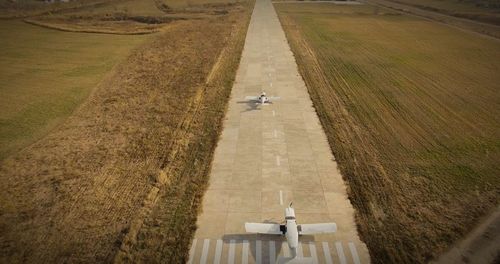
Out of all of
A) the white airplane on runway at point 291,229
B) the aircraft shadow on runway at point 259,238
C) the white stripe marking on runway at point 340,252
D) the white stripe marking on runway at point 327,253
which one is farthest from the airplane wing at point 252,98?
the white stripe marking on runway at point 340,252

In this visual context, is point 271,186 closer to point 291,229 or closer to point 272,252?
point 291,229

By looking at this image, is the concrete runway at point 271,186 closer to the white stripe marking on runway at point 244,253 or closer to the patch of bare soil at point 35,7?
the white stripe marking on runway at point 244,253

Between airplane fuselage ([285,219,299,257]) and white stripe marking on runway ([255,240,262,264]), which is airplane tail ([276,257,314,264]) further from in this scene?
white stripe marking on runway ([255,240,262,264])

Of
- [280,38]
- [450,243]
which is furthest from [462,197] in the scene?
[280,38]

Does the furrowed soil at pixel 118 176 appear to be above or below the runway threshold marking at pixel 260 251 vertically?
above

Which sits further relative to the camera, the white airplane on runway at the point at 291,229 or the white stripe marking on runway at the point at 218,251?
the white airplane on runway at the point at 291,229

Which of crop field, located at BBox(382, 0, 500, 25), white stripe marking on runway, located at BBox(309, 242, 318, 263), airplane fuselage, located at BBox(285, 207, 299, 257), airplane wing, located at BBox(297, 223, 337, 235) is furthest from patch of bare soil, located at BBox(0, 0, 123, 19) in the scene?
crop field, located at BBox(382, 0, 500, 25)

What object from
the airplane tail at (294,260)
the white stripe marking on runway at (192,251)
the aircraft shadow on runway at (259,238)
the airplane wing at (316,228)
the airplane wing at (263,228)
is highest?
the airplane wing at (263,228)
